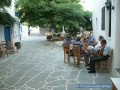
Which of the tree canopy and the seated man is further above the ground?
the tree canopy

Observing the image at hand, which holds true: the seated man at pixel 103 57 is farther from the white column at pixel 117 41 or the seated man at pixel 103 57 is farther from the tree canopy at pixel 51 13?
the tree canopy at pixel 51 13

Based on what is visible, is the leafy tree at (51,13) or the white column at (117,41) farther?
the leafy tree at (51,13)

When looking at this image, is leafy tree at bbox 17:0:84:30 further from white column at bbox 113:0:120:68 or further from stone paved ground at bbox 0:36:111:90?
white column at bbox 113:0:120:68

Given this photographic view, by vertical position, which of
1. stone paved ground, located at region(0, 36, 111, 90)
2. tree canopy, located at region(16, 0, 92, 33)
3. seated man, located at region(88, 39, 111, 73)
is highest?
tree canopy, located at region(16, 0, 92, 33)

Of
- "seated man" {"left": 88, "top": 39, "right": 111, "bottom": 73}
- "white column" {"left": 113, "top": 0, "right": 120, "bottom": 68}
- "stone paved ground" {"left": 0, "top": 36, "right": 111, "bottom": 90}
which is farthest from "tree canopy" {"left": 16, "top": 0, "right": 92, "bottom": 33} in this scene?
"white column" {"left": 113, "top": 0, "right": 120, "bottom": 68}

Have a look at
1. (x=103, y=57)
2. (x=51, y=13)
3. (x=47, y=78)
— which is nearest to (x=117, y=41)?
(x=103, y=57)

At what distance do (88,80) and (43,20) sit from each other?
14.7 metres

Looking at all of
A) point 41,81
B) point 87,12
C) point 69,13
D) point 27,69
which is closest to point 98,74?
point 41,81

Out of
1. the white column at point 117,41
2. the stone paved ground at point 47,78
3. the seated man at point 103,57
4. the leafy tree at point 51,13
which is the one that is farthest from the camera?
the leafy tree at point 51,13

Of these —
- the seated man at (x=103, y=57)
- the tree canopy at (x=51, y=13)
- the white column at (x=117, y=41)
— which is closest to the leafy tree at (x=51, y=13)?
the tree canopy at (x=51, y=13)

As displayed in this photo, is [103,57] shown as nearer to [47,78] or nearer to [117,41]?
[117,41]

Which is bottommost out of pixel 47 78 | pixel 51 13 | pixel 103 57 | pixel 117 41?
pixel 47 78

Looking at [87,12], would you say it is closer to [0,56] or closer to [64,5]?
[64,5]

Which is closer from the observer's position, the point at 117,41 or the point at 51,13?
the point at 117,41
